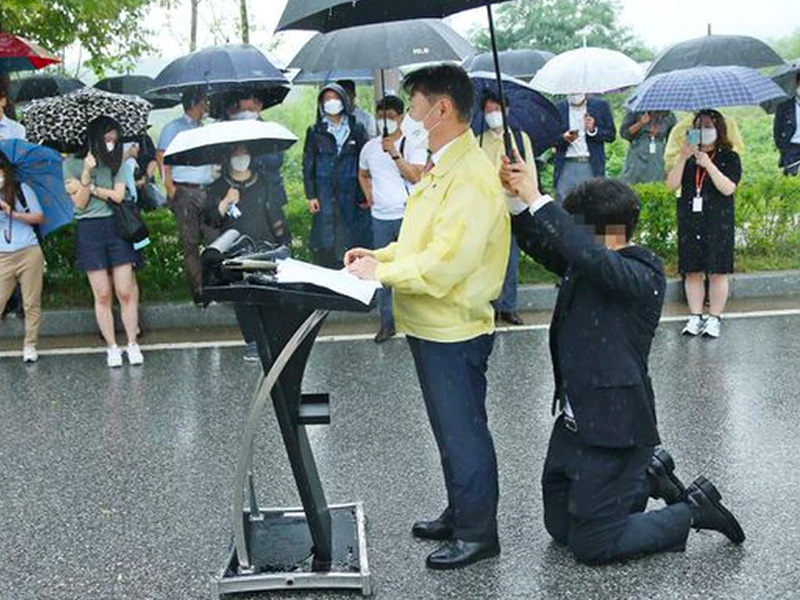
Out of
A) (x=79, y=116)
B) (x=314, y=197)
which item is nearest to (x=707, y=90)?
(x=314, y=197)

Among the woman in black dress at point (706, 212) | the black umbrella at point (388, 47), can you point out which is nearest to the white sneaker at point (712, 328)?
the woman in black dress at point (706, 212)

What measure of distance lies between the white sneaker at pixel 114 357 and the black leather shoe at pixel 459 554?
4116 millimetres

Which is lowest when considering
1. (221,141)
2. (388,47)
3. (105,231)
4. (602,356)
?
(602,356)

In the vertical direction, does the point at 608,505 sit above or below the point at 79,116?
below

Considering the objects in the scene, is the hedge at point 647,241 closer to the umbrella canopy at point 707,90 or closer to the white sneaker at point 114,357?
the white sneaker at point 114,357

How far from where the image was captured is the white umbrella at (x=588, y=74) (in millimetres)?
9695

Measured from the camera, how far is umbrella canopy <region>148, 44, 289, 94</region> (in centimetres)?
937

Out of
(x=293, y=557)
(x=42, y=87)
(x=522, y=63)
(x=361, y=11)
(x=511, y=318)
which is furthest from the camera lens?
(x=522, y=63)

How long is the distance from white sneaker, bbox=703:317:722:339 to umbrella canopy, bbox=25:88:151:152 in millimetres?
4296

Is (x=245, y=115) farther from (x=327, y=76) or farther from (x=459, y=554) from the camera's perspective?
(x=459, y=554)

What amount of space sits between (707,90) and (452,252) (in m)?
4.32

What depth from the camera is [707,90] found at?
786 centimetres

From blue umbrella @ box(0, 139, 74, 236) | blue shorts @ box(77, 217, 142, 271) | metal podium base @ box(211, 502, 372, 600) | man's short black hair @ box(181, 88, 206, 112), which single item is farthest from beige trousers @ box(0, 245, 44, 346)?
metal podium base @ box(211, 502, 372, 600)

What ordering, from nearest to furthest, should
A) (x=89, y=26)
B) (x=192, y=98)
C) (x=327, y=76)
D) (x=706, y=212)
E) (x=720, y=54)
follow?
(x=706, y=212) < (x=720, y=54) < (x=192, y=98) < (x=327, y=76) < (x=89, y=26)
